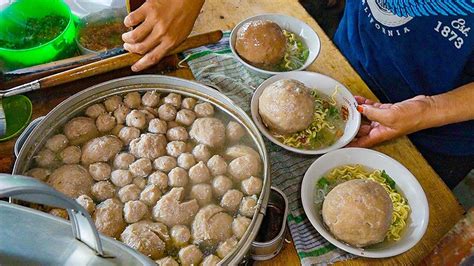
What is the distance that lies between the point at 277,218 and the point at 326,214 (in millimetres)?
156

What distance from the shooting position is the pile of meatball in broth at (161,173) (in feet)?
3.96

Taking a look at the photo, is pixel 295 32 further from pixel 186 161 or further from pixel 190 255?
pixel 190 255

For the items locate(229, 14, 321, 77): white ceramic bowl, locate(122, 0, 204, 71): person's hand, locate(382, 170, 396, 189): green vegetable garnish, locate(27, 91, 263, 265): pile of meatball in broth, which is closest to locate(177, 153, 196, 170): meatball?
locate(27, 91, 263, 265): pile of meatball in broth

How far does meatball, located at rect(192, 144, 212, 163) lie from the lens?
1.39 meters

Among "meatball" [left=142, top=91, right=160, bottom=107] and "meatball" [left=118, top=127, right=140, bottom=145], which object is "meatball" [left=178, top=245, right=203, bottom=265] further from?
"meatball" [left=142, top=91, right=160, bottom=107]

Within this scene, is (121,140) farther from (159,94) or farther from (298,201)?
(298,201)

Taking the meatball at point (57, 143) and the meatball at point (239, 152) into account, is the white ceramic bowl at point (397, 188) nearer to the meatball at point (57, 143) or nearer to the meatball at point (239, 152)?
the meatball at point (239, 152)

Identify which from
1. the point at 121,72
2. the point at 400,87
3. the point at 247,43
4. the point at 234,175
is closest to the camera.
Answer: the point at 234,175

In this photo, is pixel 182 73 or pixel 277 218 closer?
pixel 277 218

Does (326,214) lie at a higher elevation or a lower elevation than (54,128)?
lower

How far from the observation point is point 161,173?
1.33 m

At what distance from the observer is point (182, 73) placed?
182cm

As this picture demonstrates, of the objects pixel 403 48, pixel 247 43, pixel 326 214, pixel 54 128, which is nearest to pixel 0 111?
pixel 54 128

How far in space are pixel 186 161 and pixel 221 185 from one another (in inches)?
5.4
